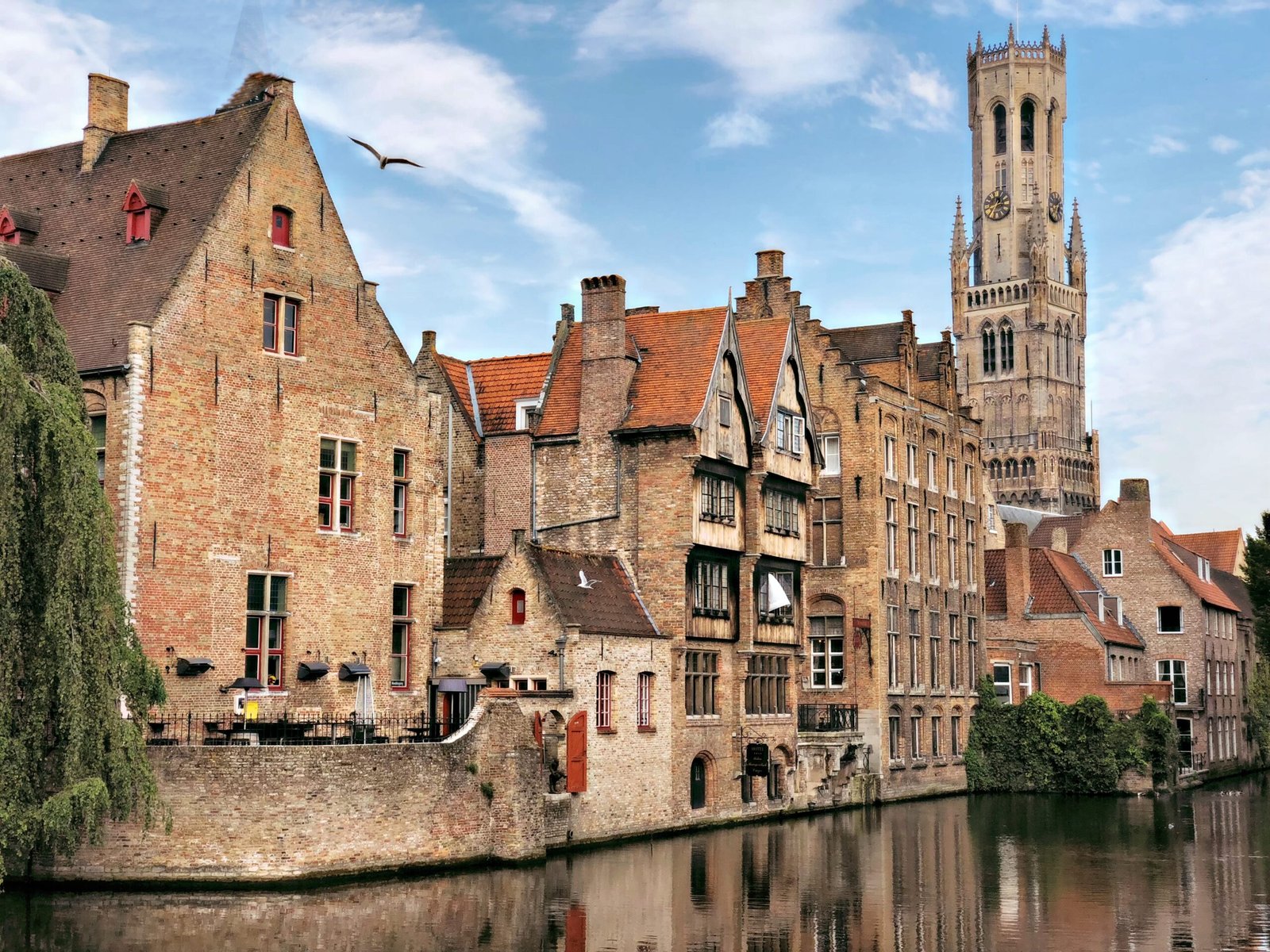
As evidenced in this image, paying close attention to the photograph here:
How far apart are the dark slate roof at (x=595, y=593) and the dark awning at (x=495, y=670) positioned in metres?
2.04

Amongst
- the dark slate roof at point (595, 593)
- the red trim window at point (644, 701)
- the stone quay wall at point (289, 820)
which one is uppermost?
the dark slate roof at point (595, 593)

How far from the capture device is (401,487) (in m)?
41.0

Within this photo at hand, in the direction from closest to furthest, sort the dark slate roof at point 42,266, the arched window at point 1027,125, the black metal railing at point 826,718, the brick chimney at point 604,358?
the dark slate roof at point 42,266
the brick chimney at point 604,358
the black metal railing at point 826,718
the arched window at point 1027,125

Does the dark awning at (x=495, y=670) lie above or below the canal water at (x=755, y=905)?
above

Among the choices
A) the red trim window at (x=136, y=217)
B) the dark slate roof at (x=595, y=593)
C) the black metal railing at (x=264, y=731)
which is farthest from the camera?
the dark slate roof at (x=595, y=593)

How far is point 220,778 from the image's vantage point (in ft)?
98.5

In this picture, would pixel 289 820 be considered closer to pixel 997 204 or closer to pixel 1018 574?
pixel 1018 574

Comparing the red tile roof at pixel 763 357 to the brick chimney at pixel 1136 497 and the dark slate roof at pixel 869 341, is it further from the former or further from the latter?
the brick chimney at pixel 1136 497

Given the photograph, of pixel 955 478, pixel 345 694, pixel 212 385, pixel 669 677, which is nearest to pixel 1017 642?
pixel 955 478

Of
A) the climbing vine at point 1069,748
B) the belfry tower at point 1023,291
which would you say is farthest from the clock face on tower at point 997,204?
the climbing vine at point 1069,748

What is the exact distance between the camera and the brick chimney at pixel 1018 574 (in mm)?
63875

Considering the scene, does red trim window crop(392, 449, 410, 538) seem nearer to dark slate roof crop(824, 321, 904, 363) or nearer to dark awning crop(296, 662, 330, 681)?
dark awning crop(296, 662, 330, 681)

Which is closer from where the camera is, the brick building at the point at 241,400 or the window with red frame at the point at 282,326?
the brick building at the point at 241,400

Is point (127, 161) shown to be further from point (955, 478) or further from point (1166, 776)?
point (1166, 776)
